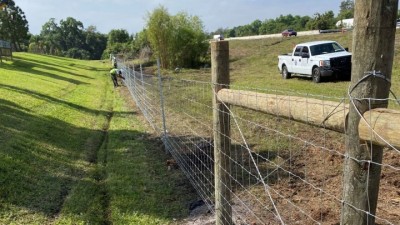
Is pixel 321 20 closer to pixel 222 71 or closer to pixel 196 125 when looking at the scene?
pixel 196 125

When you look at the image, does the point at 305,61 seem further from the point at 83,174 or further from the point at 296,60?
the point at 83,174

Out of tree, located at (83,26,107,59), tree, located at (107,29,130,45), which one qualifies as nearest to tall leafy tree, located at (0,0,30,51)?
tree, located at (107,29,130,45)

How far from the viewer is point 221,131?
3541mm

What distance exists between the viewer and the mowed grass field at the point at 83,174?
16.4 ft

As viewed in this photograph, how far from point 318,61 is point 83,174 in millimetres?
11362

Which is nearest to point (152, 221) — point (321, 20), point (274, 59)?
point (274, 59)

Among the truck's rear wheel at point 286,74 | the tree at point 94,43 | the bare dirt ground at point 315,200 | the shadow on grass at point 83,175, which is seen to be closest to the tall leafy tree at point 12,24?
the truck's rear wheel at point 286,74

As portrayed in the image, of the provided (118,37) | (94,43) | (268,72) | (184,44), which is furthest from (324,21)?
(94,43)

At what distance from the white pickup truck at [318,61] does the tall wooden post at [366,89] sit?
13722 millimetres

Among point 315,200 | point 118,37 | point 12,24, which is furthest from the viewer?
point 118,37

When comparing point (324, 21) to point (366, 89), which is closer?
point (366, 89)

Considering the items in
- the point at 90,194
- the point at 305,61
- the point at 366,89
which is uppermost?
the point at 366,89

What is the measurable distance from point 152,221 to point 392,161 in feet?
11.4

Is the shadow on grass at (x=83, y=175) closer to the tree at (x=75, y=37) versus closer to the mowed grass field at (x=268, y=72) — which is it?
the mowed grass field at (x=268, y=72)
